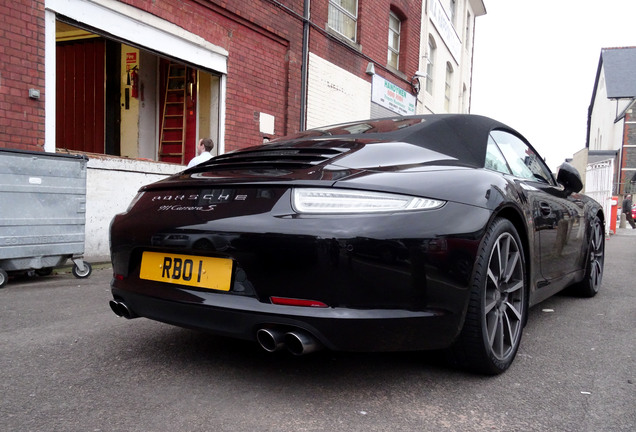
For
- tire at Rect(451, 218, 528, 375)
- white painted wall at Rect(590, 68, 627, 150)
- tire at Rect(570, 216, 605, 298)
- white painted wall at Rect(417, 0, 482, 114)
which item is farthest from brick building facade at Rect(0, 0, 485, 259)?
white painted wall at Rect(590, 68, 627, 150)

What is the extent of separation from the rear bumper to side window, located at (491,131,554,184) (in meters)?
1.42

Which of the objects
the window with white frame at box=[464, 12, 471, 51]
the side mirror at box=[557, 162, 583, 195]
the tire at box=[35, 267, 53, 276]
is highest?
the window with white frame at box=[464, 12, 471, 51]

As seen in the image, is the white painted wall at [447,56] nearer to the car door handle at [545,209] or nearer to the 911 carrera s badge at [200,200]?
the car door handle at [545,209]

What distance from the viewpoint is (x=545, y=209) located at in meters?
3.12

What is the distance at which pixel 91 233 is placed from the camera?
21.3 feet

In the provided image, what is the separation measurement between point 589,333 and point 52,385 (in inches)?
118

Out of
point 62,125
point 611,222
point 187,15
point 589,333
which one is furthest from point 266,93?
point 611,222

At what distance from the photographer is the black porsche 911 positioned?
6.38 ft

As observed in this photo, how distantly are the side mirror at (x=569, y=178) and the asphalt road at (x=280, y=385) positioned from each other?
3.33ft

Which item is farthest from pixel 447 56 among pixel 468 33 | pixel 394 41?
pixel 468 33

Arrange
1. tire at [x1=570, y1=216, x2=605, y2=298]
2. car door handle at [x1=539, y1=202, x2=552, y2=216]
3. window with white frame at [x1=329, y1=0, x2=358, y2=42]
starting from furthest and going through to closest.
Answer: window with white frame at [x1=329, y1=0, x2=358, y2=42]
tire at [x1=570, y1=216, x2=605, y2=298]
car door handle at [x1=539, y1=202, x2=552, y2=216]

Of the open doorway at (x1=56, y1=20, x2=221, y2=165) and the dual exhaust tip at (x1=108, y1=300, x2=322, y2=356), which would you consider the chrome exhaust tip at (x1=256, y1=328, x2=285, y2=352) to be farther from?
the open doorway at (x1=56, y1=20, x2=221, y2=165)

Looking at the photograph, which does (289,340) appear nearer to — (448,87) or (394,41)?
(394,41)

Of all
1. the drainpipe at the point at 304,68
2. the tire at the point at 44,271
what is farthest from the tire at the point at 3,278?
the drainpipe at the point at 304,68
